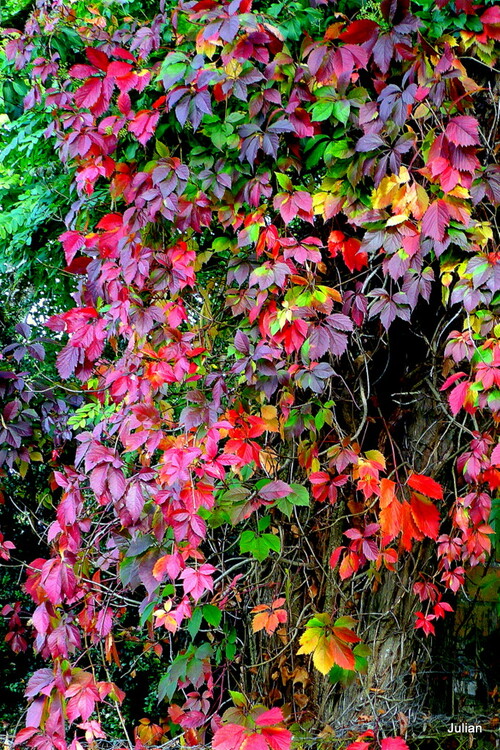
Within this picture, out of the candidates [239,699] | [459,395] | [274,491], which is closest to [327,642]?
[239,699]

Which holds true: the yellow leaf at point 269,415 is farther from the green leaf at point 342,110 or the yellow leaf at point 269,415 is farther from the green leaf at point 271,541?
the green leaf at point 342,110

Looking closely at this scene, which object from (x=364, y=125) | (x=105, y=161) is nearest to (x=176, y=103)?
(x=105, y=161)

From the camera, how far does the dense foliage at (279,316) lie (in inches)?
58.1

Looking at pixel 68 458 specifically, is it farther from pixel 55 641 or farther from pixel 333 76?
pixel 333 76

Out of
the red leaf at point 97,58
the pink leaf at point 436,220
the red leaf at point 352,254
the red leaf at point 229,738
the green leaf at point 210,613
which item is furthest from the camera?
the green leaf at point 210,613

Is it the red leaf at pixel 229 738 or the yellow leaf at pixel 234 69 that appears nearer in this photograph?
the red leaf at pixel 229 738

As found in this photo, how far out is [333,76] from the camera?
1505 millimetres

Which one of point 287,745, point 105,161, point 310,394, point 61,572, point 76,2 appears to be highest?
point 76,2

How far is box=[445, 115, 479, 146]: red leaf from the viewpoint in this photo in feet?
4.67

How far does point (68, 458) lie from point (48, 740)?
193 centimetres

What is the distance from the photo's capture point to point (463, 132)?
143cm

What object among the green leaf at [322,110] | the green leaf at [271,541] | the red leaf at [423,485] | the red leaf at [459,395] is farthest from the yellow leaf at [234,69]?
Result: the green leaf at [271,541]

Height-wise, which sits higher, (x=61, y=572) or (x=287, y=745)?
(x=61, y=572)

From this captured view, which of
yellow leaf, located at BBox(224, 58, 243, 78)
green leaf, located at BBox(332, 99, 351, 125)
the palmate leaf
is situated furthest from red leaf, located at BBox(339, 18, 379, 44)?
the palmate leaf
